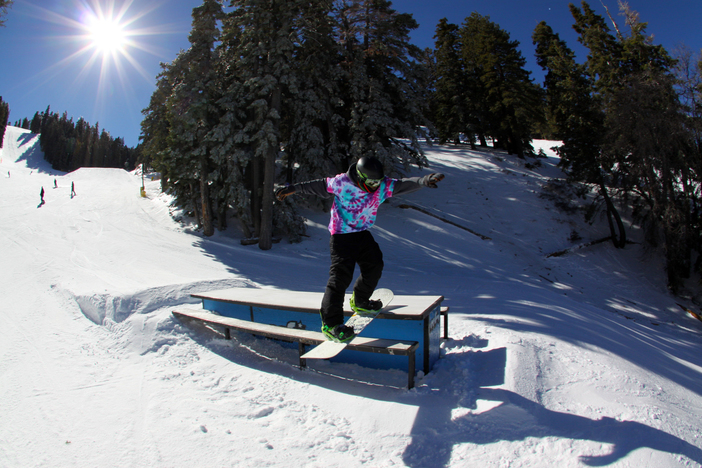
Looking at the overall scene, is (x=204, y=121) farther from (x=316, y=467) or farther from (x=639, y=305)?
(x=639, y=305)

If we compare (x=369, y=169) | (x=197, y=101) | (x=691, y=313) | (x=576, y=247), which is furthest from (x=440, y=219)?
(x=369, y=169)

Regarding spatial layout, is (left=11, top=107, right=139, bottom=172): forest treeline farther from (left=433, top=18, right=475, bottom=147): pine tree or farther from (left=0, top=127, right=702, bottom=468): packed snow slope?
(left=0, top=127, right=702, bottom=468): packed snow slope

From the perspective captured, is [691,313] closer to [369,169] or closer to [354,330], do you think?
[354,330]

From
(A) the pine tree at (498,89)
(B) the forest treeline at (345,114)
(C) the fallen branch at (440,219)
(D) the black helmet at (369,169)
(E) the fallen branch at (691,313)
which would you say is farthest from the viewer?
(A) the pine tree at (498,89)

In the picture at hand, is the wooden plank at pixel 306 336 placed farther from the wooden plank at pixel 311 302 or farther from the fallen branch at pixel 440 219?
the fallen branch at pixel 440 219

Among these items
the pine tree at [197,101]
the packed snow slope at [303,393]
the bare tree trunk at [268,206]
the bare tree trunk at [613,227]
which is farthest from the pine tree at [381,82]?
the packed snow slope at [303,393]

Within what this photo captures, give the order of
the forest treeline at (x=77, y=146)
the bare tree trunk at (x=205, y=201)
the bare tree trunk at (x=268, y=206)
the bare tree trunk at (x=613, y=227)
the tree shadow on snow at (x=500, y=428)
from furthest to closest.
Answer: the forest treeline at (x=77, y=146) → the bare tree trunk at (x=613, y=227) → the bare tree trunk at (x=205, y=201) → the bare tree trunk at (x=268, y=206) → the tree shadow on snow at (x=500, y=428)

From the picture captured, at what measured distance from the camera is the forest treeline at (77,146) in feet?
308

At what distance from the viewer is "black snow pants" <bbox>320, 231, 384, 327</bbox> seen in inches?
145

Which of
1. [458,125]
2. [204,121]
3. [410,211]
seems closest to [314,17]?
[204,121]

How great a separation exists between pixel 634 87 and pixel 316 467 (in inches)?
782

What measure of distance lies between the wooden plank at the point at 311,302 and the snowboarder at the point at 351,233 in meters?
0.34

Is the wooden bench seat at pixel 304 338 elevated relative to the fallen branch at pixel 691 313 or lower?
elevated

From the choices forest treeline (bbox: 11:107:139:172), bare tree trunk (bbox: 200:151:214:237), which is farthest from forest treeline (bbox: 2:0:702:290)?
forest treeline (bbox: 11:107:139:172)
